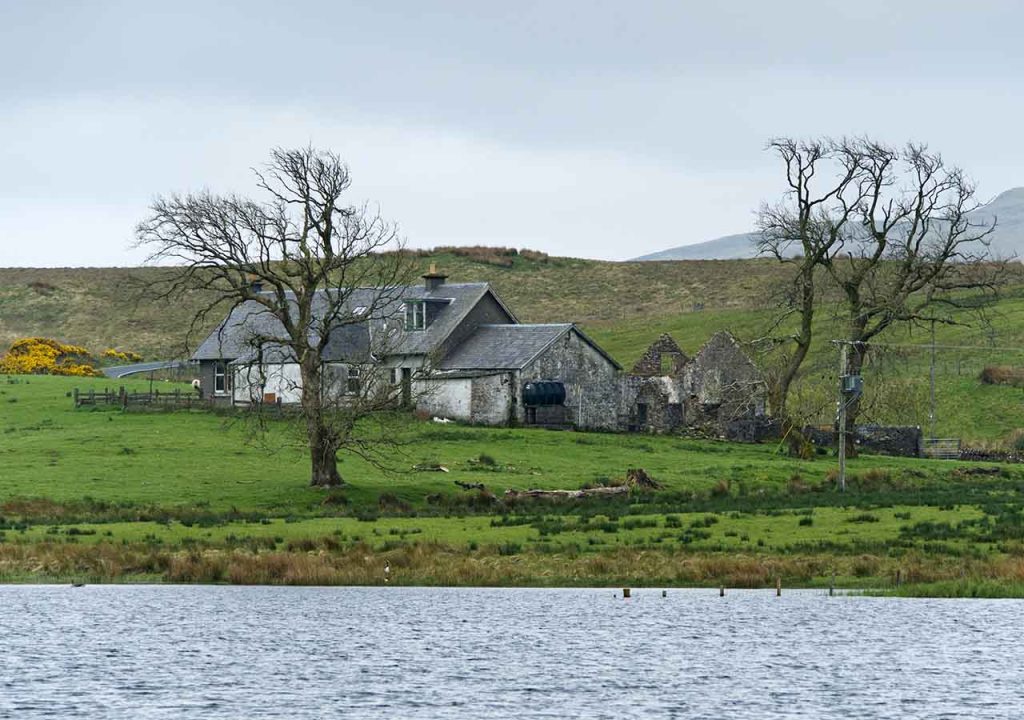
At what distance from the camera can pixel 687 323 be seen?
150 m

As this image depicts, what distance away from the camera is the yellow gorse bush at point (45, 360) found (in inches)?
5128

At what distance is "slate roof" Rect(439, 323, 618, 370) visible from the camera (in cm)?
9825

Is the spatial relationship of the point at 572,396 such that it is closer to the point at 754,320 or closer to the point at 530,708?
the point at 754,320

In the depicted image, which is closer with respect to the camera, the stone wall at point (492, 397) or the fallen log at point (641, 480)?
the fallen log at point (641, 480)

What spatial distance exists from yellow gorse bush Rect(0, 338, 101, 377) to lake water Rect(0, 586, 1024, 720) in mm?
79381

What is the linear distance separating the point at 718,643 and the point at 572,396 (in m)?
55.9

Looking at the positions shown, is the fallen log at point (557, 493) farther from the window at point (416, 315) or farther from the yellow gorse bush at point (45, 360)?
the yellow gorse bush at point (45, 360)

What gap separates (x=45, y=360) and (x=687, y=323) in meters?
54.2

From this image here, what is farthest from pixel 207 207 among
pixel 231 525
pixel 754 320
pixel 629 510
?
pixel 754 320

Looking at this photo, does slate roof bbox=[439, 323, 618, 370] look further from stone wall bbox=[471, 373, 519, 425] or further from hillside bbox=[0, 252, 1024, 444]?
hillside bbox=[0, 252, 1024, 444]

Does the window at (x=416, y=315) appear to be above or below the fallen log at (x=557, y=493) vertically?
above

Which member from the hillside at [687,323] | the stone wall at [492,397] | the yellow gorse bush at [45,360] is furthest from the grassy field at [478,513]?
the yellow gorse bush at [45,360]

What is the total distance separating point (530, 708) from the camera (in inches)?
1405

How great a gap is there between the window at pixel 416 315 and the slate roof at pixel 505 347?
3121mm
